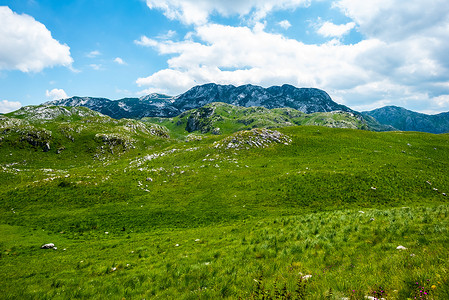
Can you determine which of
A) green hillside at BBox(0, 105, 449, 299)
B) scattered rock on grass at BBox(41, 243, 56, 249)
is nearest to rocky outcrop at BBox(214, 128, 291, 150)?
green hillside at BBox(0, 105, 449, 299)

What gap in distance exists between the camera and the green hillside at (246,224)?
8539mm

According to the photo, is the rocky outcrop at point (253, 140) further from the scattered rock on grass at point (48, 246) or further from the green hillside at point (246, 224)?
the scattered rock on grass at point (48, 246)

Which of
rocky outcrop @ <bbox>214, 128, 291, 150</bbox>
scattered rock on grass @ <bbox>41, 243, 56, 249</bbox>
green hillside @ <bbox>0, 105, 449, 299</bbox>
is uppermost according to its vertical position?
rocky outcrop @ <bbox>214, 128, 291, 150</bbox>

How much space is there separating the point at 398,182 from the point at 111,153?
374 feet

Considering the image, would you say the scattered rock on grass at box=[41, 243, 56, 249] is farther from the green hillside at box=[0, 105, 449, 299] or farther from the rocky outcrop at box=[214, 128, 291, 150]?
the rocky outcrop at box=[214, 128, 291, 150]

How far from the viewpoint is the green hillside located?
8539 millimetres

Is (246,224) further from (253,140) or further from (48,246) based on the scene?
(253,140)

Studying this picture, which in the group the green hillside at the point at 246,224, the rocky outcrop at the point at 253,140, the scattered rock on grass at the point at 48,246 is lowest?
the scattered rock on grass at the point at 48,246

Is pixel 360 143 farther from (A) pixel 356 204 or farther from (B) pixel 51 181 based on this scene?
(B) pixel 51 181

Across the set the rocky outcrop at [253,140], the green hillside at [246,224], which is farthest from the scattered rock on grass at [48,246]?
the rocky outcrop at [253,140]

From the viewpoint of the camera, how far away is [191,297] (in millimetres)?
8398

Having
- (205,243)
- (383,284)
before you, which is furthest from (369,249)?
(205,243)

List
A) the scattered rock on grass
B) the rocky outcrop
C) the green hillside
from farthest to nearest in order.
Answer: the rocky outcrop
the scattered rock on grass
the green hillside

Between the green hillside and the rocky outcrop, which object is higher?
the rocky outcrop
